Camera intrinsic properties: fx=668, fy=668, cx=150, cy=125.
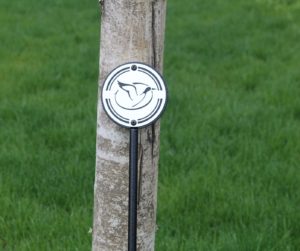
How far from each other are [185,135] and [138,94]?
2.43 m

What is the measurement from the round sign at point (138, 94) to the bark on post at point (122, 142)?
98 mm

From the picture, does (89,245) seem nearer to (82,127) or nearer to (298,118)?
(82,127)

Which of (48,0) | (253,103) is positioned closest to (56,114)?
(253,103)

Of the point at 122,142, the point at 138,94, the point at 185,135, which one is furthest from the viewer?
the point at 185,135

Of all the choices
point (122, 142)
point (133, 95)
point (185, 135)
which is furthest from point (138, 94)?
point (185, 135)

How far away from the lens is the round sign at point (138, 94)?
1644mm

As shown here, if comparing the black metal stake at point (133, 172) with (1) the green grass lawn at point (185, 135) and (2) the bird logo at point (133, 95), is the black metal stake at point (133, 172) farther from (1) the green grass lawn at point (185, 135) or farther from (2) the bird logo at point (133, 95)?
(1) the green grass lawn at point (185, 135)

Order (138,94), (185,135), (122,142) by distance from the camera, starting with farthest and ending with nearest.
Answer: (185,135)
(122,142)
(138,94)

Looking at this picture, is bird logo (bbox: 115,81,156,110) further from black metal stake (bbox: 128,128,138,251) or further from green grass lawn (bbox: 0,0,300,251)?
green grass lawn (bbox: 0,0,300,251)

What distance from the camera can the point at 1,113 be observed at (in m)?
4.41

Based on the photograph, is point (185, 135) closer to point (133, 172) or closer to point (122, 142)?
point (122, 142)

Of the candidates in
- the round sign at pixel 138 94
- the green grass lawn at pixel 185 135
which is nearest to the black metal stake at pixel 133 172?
the round sign at pixel 138 94

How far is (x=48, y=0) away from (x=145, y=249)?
6818 millimetres

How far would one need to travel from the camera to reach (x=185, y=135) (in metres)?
4.05
